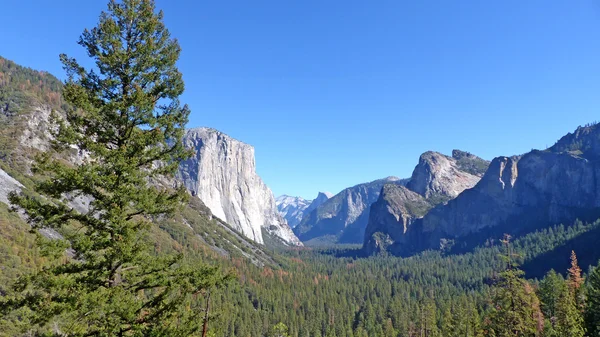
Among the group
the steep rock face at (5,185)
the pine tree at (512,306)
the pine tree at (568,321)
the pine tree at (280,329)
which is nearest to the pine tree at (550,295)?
the pine tree at (568,321)

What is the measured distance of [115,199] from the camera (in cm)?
1177

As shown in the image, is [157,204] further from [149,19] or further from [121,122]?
[149,19]

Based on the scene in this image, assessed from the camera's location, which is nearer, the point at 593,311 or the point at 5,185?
the point at 593,311

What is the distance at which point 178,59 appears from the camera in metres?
14.2

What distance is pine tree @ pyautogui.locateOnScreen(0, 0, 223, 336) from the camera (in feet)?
36.2

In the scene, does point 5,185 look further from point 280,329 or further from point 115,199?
point 115,199

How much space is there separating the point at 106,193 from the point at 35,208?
2.15m

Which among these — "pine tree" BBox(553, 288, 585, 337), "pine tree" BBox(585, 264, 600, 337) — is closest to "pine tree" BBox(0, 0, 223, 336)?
"pine tree" BBox(553, 288, 585, 337)

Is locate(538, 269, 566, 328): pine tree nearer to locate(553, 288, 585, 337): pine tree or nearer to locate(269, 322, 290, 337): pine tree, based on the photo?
locate(553, 288, 585, 337): pine tree

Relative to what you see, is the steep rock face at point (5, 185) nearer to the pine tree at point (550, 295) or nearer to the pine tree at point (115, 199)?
the pine tree at point (115, 199)

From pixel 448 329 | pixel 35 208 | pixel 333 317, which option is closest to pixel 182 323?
pixel 35 208

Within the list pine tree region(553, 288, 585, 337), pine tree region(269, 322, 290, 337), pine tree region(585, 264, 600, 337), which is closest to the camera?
pine tree region(553, 288, 585, 337)

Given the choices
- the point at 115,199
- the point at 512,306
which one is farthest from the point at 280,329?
the point at 115,199

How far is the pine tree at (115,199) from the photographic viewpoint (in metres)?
11.0
